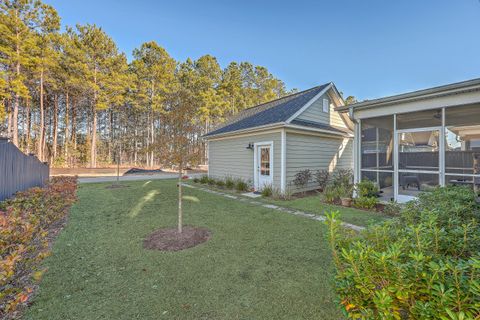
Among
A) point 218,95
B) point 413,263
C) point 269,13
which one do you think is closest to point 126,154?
point 218,95

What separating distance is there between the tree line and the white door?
3764 mm

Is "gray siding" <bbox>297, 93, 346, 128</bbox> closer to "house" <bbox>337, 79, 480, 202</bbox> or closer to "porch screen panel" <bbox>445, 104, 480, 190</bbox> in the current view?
"house" <bbox>337, 79, 480, 202</bbox>

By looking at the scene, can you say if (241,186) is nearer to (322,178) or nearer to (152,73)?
(322,178)

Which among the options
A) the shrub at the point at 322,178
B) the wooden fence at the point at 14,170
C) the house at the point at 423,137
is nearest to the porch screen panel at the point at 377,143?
the house at the point at 423,137

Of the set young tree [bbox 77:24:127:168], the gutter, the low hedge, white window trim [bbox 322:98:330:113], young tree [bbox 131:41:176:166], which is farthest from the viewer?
young tree [bbox 131:41:176:166]

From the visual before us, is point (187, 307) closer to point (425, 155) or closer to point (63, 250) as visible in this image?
point (63, 250)

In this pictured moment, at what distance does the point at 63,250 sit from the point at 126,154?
27861 millimetres

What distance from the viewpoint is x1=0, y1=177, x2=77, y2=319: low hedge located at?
6.72ft

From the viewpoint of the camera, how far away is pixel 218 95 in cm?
2578

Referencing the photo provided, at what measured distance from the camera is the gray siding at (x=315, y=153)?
8773 mm

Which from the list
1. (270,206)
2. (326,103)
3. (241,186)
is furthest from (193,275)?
(326,103)

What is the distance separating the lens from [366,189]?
6723mm

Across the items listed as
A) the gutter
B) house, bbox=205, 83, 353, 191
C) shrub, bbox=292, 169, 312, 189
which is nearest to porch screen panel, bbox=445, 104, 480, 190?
the gutter

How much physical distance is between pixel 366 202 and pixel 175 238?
18.4 ft
